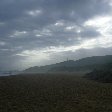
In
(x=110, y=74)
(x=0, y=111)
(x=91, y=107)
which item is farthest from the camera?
(x=110, y=74)

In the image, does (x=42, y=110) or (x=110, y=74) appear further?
(x=110, y=74)

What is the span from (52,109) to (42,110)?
805 millimetres

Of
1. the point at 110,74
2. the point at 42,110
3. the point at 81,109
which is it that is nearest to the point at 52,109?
the point at 42,110

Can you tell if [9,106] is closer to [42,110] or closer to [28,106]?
[28,106]

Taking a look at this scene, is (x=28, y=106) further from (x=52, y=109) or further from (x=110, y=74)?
(x=110, y=74)

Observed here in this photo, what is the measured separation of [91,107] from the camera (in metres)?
18.9

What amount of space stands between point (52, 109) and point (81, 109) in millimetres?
2288

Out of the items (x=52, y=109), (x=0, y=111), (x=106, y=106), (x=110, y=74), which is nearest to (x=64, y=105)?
(x=52, y=109)

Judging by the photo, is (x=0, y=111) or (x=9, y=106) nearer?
(x=0, y=111)

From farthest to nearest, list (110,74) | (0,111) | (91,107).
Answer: (110,74) → (91,107) → (0,111)

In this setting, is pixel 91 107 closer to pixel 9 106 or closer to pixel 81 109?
pixel 81 109

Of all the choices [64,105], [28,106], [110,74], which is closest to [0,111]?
[28,106]

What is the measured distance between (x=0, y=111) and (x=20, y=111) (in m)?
1.49

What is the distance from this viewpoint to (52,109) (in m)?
18.2
